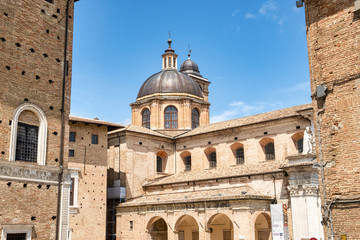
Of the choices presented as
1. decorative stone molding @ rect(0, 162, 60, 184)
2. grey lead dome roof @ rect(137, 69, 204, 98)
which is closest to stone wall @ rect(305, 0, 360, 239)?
decorative stone molding @ rect(0, 162, 60, 184)

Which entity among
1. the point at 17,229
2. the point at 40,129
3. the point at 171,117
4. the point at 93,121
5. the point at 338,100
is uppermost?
the point at 171,117

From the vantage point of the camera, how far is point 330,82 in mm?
11648

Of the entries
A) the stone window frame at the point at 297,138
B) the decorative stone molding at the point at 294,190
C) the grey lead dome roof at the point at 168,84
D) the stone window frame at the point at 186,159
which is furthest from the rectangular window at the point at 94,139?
the stone window frame at the point at 297,138

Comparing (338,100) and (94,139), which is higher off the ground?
(94,139)

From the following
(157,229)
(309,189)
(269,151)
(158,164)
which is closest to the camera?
(309,189)

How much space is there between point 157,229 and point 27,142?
16.5 m

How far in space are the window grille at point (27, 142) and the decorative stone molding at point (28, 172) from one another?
1.41ft

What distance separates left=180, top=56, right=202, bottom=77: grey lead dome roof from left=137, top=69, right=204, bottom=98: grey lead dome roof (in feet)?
34.9

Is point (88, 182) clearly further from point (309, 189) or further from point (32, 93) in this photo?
point (309, 189)

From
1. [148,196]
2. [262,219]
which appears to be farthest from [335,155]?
[148,196]

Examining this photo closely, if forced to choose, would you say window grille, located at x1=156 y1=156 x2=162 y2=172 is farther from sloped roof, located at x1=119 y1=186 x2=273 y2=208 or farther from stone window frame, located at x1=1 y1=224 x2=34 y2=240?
stone window frame, located at x1=1 y1=224 x2=34 y2=240

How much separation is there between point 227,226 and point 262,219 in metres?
2.71

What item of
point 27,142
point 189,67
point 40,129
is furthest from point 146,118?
point 27,142

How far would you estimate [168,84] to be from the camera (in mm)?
40875
